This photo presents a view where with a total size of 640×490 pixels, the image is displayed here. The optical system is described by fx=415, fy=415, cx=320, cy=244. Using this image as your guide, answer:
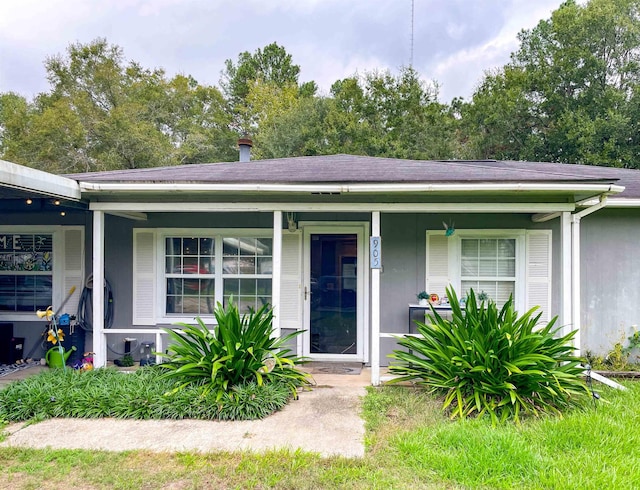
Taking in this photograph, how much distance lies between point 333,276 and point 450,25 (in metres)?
18.3

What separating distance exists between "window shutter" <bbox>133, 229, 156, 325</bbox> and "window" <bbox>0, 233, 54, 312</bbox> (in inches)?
52.2

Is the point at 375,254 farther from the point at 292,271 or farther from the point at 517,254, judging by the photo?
the point at 517,254

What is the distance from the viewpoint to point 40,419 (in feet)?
13.0

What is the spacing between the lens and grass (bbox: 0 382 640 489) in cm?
286

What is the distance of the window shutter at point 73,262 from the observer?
20.4 feet

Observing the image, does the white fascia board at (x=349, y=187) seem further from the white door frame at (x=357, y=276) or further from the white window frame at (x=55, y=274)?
the white window frame at (x=55, y=274)

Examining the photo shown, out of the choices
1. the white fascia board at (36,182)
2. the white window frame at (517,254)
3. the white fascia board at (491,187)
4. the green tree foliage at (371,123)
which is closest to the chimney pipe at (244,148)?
the white fascia board at (36,182)

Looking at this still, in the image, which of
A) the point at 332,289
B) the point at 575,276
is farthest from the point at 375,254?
the point at 575,276

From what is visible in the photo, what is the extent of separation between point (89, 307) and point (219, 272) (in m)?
1.96

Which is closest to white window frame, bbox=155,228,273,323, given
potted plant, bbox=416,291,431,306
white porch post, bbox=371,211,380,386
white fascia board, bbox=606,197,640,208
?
white porch post, bbox=371,211,380,386

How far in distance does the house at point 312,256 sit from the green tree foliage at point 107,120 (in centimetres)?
1369

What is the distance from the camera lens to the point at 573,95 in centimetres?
1716

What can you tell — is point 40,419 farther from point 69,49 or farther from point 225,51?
point 225,51

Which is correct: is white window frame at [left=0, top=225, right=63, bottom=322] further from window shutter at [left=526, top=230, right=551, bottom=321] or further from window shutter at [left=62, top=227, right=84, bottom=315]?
window shutter at [left=526, top=230, right=551, bottom=321]
